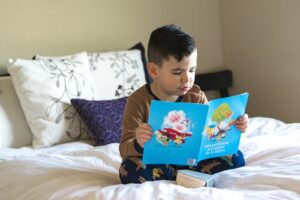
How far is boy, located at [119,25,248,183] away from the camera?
50.9 inches

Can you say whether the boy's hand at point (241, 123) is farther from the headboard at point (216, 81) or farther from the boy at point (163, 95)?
the headboard at point (216, 81)

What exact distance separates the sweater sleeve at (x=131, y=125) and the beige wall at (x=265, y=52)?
1326 mm

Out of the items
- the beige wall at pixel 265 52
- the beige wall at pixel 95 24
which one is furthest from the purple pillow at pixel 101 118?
the beige wall at pixel 265 52

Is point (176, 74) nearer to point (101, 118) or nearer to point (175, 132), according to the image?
point (175, 132)

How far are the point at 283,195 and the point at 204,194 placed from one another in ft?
0.65

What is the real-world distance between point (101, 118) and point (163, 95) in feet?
1.87

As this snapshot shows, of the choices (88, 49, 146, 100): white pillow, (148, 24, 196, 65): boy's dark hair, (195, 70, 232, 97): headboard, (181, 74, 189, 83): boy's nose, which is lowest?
(195, 70, 232, 97): headboard

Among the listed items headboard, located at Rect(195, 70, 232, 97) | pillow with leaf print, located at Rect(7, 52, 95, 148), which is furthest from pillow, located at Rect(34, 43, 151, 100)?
headboard, located at Rect(195, 70, 232, 97)

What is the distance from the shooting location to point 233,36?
9.16 feet

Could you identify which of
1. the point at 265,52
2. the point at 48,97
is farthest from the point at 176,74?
the point at 265,52

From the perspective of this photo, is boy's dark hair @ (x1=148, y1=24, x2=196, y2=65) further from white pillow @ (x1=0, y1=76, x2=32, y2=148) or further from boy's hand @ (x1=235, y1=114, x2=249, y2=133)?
white pillow @ (x1=0, y1=76, x2=32, y2=148)

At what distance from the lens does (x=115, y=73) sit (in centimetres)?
218

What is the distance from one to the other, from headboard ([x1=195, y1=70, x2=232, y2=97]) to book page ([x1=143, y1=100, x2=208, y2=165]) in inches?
58.7

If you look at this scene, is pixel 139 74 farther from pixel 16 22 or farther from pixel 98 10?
pixel 16 22
